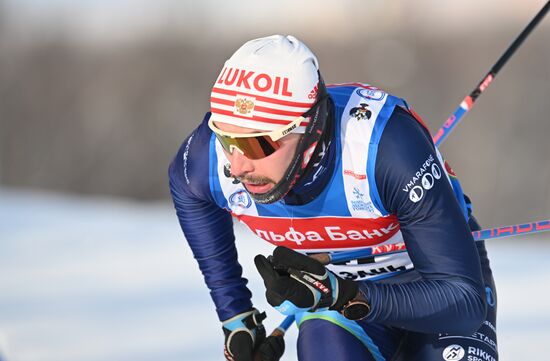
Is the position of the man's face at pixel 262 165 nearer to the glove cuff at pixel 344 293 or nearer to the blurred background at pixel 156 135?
the glove cuff at pixel 344 293

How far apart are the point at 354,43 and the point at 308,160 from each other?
674 inches

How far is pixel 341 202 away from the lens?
2701 millimetres

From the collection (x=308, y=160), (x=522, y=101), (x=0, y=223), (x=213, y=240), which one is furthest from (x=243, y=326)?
(x=522, y=101)

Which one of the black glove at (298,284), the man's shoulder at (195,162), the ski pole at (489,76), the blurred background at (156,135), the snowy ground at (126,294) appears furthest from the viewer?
the blurred background at (156,135)

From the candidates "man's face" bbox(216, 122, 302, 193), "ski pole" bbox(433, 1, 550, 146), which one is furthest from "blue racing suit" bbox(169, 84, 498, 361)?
"ski pole" bbox(433, 1, 550, 146)

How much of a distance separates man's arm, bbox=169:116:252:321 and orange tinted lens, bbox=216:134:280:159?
0.46m

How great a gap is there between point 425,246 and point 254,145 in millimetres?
511

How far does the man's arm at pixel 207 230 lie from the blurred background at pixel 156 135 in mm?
991

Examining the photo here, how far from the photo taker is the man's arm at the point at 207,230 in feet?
9.73

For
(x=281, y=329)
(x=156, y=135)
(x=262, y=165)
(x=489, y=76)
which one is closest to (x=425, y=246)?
(x=262, y=165)

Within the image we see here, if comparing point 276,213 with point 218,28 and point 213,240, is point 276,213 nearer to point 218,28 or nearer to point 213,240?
point 213,240

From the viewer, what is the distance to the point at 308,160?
261 centimetres

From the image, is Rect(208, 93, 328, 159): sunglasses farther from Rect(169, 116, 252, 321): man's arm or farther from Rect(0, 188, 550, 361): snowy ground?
Rect(0, 188, 550, 361): snowy ground

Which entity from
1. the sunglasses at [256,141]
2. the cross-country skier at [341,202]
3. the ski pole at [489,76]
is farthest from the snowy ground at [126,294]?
the sunglasses at [256,141]
